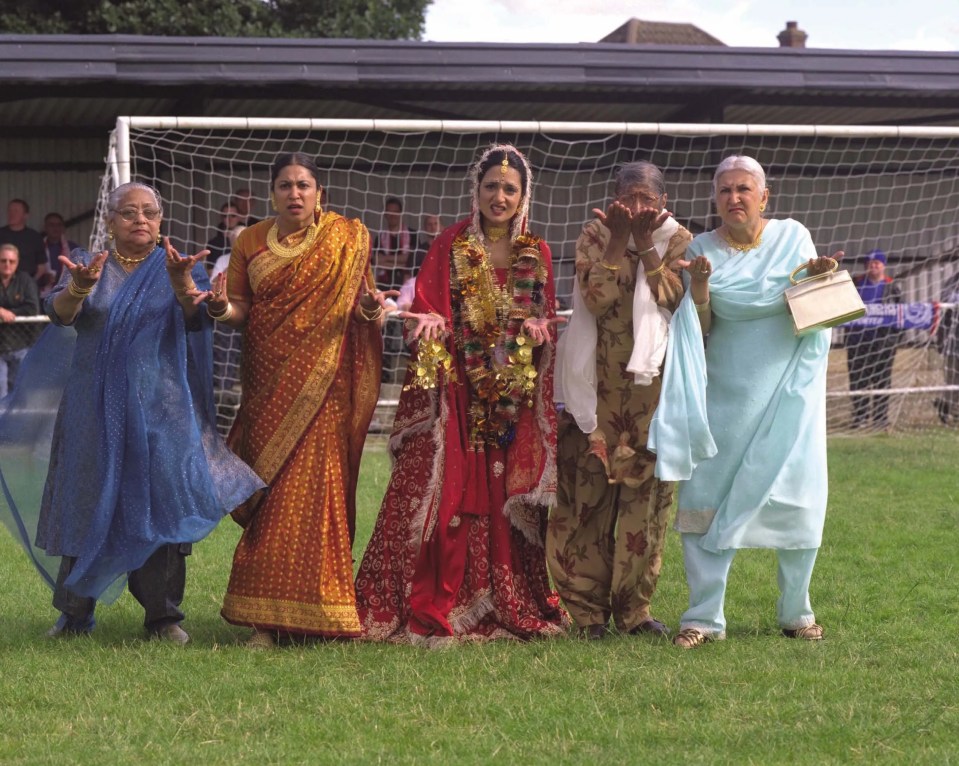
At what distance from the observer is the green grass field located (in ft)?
13.8

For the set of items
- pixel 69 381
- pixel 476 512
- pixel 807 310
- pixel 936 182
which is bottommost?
pixel 476 512

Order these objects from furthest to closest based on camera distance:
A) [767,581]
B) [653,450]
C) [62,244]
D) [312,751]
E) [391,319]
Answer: [62,244] < [391,319] < [767,581] < [653,450] < [312,751]

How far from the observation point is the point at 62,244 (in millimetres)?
12938

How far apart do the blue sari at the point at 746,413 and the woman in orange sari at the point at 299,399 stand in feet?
3.96

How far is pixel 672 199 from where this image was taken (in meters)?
14.7

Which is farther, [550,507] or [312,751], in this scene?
[550,507]

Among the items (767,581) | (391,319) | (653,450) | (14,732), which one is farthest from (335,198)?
(14,732)

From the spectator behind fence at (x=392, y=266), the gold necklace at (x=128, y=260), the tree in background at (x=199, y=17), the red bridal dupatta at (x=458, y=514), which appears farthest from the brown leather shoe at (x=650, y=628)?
the tree in background at (x=199, y=17)

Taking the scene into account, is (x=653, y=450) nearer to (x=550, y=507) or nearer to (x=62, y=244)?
(x=550, y=507)

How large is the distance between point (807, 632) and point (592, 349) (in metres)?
1.36

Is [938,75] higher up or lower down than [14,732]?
higher up

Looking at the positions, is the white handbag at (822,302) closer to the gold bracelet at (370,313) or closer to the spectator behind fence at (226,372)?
the gold bracelet at (370,313)

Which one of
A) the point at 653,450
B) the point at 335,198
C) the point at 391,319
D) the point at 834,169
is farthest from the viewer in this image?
the point at 834,169

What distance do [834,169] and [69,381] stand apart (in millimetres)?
10977
